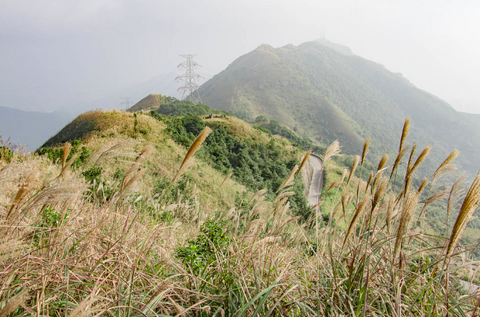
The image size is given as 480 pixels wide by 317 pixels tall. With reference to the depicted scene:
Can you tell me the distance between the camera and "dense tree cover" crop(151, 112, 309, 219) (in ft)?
78.8

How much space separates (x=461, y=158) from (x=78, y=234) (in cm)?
18694

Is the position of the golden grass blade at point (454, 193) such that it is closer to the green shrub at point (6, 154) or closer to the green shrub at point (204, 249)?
the green shrub at point (204, 249)

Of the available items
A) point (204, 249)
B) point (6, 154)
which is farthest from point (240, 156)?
point (204, 249)

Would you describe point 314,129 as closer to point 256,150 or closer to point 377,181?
point 256,150

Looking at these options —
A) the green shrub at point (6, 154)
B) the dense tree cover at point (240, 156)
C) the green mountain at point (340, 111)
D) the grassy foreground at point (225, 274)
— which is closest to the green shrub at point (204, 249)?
the grassy foreground at point (225, 274)

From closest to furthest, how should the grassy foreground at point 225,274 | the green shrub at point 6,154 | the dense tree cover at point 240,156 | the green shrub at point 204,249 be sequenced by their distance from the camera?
the grassy foreground at point 225,274 → the green shrub at point 204,249 → the green shrub at point 6,154 → the dense tree cover at point 240,156

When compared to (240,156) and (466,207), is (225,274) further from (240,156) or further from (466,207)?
(240,156)

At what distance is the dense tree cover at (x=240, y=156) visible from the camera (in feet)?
78.8

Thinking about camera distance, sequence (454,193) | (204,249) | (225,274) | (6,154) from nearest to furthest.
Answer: (454,193), (225,274), (204,249), (6,154)

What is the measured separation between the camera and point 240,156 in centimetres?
2938

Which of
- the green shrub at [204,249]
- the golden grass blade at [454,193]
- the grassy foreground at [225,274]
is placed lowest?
the green shrub at [204,249]

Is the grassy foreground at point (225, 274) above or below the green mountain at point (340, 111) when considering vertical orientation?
below

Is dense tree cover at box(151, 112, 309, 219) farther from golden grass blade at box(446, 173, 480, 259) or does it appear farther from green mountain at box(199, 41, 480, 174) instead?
green mountain at box(199, 41, 480, 174)

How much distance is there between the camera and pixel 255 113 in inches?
5054
